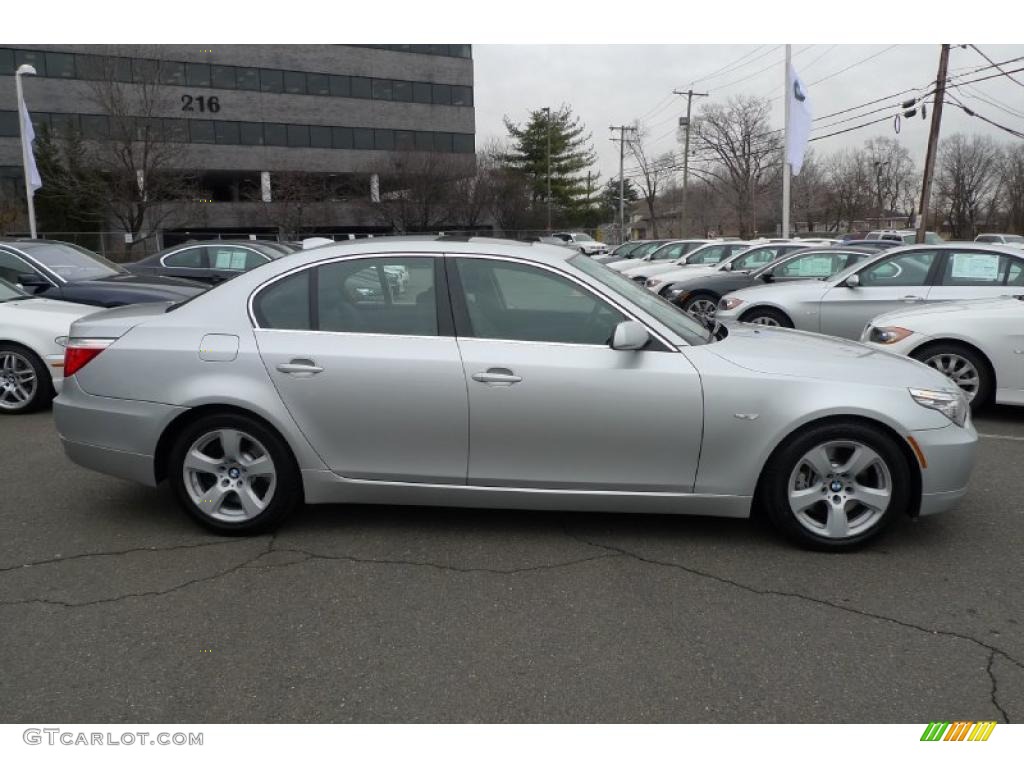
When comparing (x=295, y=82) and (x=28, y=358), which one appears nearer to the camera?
(x=28, y=358)

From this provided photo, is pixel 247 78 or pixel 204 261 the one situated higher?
pixel 247 78

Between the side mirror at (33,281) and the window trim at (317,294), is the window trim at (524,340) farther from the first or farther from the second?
the side mirror at (33,281)

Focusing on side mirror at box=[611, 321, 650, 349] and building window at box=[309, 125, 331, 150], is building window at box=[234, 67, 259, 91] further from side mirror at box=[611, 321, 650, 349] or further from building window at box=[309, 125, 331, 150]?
side mirror at box=[611, 321, 650, 349]

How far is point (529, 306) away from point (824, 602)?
200cm

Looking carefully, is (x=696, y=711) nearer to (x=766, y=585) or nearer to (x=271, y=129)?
(x=766, y=585)

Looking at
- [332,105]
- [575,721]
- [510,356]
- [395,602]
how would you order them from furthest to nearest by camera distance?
[332,105] < [510,356] < [395,602] < [575,721]

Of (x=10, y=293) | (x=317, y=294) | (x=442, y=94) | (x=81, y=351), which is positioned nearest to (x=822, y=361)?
(x=317, y=294)

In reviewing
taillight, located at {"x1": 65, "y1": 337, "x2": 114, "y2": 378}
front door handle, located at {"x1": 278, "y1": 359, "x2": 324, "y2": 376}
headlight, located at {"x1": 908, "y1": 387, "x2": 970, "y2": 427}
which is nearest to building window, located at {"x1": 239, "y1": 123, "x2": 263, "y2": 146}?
taillight, located at {"x1": 65, "y1": 337, "x2": 114, "y2": 378}

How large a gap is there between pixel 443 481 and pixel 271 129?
52.2 meters

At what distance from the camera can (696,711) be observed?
2.84 metres

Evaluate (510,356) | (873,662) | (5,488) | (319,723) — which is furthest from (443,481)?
(5,488)

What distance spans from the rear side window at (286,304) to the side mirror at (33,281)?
7.75 meters

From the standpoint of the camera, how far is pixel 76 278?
10711mm

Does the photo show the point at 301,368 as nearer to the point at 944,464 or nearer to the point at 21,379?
the point at 944,464
